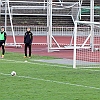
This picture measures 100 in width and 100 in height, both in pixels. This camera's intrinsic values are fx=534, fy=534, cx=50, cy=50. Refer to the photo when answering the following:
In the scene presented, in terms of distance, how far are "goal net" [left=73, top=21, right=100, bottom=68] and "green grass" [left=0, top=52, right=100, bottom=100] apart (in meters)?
1.50

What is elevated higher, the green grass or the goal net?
the goal net

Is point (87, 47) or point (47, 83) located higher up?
point (87, 47)

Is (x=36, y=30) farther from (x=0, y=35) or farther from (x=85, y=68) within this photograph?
(x=85, y=68)

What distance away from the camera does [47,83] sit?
16.0 metres

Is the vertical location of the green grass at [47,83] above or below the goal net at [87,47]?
below

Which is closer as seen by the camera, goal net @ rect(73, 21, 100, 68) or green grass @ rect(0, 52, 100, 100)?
green grass @ rect(0, 52, 100, 100)

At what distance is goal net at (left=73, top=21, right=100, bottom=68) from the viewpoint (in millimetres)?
21414

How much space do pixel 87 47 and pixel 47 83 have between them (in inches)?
580

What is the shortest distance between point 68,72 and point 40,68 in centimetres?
165

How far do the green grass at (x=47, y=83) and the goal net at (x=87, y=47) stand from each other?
4.93 ft

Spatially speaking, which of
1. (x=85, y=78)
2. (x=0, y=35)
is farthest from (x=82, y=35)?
(x=85, y=78)

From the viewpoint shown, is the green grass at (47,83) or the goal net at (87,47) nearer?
the green grass at (47,83)

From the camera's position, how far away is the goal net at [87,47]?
21414 millimetres

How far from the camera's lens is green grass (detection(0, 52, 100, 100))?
1373 cm
